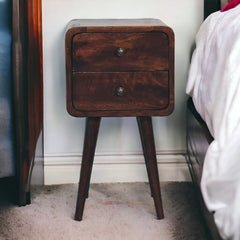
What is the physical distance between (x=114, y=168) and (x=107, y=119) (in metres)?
0.19

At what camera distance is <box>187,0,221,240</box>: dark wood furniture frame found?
1.26 meters

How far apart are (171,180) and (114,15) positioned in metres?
0.64

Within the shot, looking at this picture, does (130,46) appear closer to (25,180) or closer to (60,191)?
(25,180)

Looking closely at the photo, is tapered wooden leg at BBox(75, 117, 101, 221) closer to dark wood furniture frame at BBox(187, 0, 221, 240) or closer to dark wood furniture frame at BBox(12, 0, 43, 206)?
dark wood furniture frame at BBox(12, 0, 43, 206)

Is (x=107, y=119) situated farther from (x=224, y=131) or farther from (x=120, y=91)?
(x=224, y=131)

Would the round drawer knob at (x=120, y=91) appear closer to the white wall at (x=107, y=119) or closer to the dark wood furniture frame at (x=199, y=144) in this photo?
the dark wood furniture frame at (x=199, y=144)

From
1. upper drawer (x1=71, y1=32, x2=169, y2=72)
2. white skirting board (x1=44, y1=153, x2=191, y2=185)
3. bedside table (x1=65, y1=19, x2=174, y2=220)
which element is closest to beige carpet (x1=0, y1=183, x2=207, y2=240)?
white skirting board (x1=44, y1=153, x2=191, y2=185)

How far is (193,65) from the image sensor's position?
1.49m

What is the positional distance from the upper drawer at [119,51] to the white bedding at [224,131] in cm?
17

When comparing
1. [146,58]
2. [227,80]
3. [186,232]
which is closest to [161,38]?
[146,58]

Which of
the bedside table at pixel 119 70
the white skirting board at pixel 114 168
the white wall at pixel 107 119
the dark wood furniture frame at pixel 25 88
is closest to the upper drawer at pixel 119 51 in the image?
the bedside table at pixel 119 70

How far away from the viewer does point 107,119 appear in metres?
1.83

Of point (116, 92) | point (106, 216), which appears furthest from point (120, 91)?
point (106, 216)

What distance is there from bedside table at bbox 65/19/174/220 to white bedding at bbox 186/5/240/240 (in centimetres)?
16
